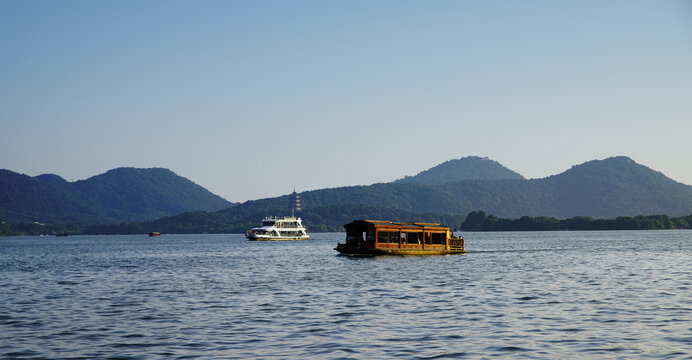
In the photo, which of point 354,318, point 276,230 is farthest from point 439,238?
point 276,230

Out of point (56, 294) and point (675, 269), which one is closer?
point (56, 294)

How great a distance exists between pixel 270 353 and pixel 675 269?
50.6 meters

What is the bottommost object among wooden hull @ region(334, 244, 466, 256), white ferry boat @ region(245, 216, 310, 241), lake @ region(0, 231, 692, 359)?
lake @ region(0, 231, 692, 359)

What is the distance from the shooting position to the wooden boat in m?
84.3

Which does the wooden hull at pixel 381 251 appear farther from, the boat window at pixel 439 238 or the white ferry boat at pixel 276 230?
the white ferry boat at pixel 276 230

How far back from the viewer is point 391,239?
86.8 metres

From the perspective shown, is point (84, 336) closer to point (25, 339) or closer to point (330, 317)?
point (25, 339)

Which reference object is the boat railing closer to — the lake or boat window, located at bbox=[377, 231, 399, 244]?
boat window, located at bbox=[377, 231, 399, 244]

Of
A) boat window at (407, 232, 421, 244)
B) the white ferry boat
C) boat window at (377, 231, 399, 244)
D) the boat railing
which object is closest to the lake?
boat window at (377, 231, 399, 244)

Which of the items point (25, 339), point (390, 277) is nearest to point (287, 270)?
point (390, 277)

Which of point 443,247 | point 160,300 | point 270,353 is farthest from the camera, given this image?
point 443,247

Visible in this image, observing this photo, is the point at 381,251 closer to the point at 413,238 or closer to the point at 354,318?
the point at 413,238

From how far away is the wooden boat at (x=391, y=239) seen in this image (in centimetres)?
8431

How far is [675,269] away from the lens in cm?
6066
